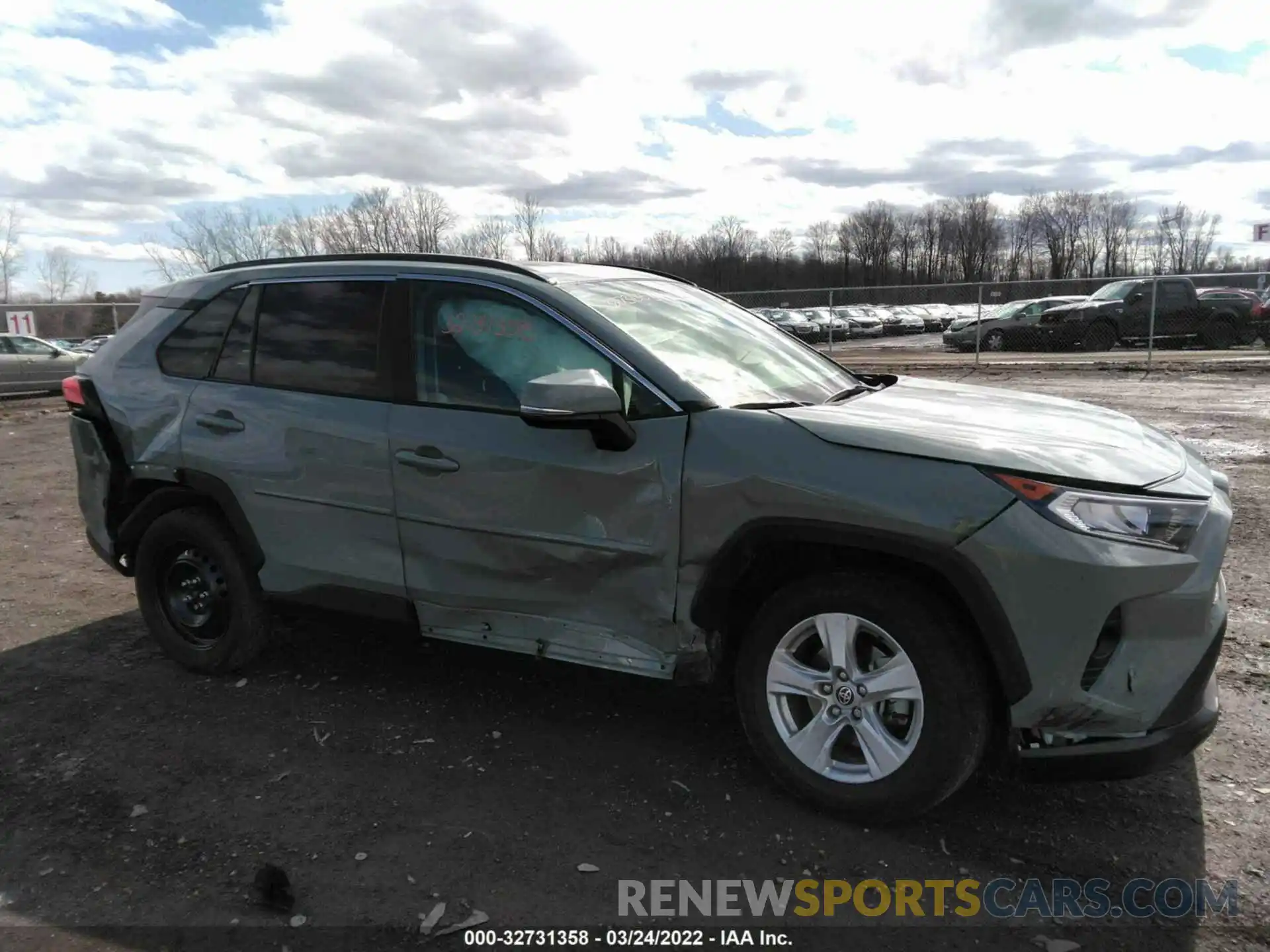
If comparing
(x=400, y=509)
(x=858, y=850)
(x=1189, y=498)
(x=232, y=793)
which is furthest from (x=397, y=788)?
(x=1189, y=498)

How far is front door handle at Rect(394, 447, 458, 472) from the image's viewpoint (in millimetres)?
3344

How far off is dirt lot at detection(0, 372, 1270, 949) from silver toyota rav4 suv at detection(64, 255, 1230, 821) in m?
0.28

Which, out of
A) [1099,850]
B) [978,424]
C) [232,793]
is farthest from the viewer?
[232,793]

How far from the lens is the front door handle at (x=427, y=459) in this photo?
11.0ft

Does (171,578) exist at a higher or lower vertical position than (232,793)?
higher

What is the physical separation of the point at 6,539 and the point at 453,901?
5.99 metres

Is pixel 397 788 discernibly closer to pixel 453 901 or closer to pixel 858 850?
pixel 453 901

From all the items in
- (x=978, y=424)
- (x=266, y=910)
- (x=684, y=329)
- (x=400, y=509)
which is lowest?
(x=266, y=910)

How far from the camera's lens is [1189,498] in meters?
2.63

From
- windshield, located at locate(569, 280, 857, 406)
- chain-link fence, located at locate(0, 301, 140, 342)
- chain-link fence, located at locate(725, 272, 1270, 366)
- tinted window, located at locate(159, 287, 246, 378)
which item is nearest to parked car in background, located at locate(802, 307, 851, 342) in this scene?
chain-link fence, located at locate(725, 272, 1270, 366)

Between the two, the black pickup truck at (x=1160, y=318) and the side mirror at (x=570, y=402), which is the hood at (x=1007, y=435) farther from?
the black pickup truck at (x=1160, y=318)

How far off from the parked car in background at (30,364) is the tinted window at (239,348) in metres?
17.0

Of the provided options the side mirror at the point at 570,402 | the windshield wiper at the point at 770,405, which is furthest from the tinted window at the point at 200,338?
the windshield wiper at the point at 770,405

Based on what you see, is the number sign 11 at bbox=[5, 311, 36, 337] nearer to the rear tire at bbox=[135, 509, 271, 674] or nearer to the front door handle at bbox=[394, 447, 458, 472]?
the rear tire at bbox=[135, 509, 271, 674]
